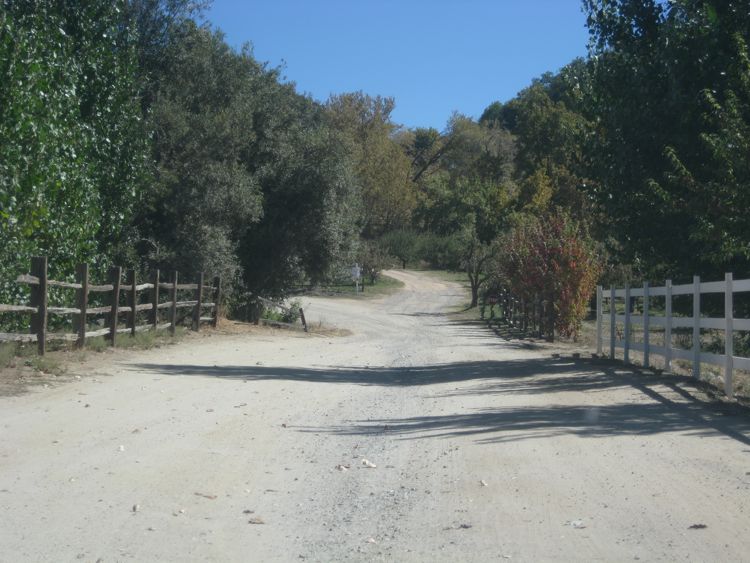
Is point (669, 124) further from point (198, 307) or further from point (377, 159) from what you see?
point (377, 159)

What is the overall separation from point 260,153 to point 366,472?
24.4m

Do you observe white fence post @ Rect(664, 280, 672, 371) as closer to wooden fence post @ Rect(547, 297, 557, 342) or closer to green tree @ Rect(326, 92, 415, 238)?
wooden fence post @ Rect(547, 297, 557, 342)

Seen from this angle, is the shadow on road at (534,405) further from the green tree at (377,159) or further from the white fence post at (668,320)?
the green tree at (377,159)

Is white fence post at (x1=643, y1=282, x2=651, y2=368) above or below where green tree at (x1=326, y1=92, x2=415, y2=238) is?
below

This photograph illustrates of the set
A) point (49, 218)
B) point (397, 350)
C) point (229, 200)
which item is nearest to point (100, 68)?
point (49, 218)

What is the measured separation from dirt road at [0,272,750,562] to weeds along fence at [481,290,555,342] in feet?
47.6

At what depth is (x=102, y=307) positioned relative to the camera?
721 inches

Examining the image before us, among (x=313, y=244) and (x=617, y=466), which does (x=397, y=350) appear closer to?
(x=313, y=244)

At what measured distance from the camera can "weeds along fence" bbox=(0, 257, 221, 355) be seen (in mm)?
15148

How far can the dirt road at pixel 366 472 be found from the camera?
5.92m

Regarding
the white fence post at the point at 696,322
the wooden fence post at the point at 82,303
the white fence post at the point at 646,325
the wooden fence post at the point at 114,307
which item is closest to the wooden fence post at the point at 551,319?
the white fence post at the point at 646,325

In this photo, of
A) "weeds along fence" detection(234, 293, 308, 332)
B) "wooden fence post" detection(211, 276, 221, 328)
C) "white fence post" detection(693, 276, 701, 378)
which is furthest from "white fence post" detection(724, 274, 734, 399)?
"weeds along fence" detection(234, 293, 308, 332)

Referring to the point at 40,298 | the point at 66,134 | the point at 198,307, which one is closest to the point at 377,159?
the point at 198,307

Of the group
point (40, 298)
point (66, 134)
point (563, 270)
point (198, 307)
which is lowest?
point (198, 307)
